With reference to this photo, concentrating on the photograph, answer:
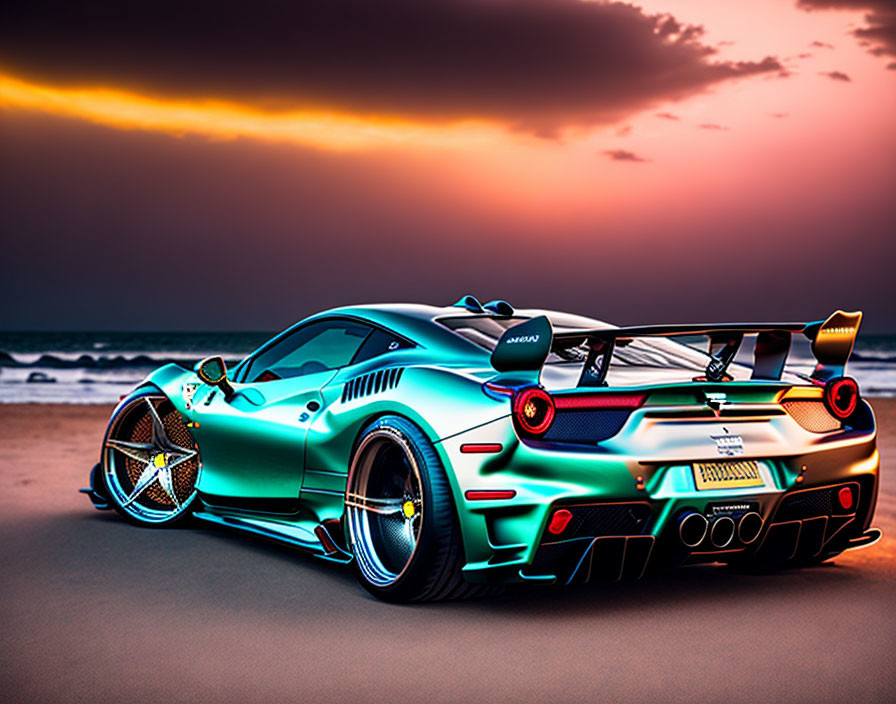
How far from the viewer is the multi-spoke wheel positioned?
6.51 metres

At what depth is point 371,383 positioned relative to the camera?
15.9ft

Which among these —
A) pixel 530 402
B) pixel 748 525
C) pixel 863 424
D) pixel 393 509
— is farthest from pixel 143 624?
pixel 863 424

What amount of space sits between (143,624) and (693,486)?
7.37ft

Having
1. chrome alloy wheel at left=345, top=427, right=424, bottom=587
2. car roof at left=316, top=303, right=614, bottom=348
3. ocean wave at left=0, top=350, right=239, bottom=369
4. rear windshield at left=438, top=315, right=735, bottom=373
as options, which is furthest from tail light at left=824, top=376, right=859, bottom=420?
ocean wave at left=0, top=350, right=239, bottom=369

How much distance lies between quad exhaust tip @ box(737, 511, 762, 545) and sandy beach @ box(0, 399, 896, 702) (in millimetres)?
331

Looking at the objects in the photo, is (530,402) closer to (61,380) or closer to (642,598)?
(642,598)

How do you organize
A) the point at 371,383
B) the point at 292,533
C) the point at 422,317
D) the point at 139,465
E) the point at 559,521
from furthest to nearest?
the point at 139,465, the point at 292,533, the point at 422,317, the point at 371,383, the point at 559,521

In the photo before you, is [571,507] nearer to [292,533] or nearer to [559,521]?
[559,521]

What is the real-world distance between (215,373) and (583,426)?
2592 millimetres

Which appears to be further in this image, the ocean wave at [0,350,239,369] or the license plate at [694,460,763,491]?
the ocean wave at [0,350,239,369]

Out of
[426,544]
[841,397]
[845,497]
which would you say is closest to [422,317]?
[426,544]

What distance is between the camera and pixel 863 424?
474 centimetres

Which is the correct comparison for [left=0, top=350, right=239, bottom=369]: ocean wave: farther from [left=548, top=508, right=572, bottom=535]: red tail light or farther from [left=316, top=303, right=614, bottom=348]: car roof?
[left=548, top=508, right=572, bottom=535]: red tail light

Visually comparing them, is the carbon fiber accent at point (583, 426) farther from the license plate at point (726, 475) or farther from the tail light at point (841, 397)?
the tail light at point (841, 397)
